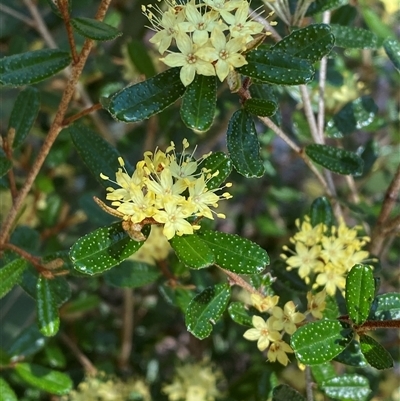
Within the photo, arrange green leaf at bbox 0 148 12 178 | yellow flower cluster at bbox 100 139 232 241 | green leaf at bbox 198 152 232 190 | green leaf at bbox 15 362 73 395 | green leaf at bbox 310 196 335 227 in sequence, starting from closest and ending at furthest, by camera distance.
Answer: yellow flower cluster at bbox 100 139 232 241
green leaf at bbox 198 152 232 190
green leaf at bbox 0 148 12 178
green leaf at bbox 310 196 335 227
green leaf at bbox 15 362 73 395

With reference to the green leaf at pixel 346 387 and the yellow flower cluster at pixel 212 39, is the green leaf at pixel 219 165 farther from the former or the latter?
the green leaf at pixel 346 387

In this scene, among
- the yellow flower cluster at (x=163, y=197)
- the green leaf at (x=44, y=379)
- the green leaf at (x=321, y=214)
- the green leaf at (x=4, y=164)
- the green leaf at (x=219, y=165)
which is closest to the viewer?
the yellow flower cluster at (x=163, y=197)

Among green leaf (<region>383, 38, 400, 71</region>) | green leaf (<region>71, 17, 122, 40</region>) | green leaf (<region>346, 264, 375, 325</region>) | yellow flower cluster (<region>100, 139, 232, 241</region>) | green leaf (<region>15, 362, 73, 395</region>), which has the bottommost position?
green leaf (<region>15, 362, 73, 395</region>)

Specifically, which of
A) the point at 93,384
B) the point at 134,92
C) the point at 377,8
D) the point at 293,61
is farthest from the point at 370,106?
the point at 93,384

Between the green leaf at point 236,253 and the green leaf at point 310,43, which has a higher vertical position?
the green leaf at point 310,43

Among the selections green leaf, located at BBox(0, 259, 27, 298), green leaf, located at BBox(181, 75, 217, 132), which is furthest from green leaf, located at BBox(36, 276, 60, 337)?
green leaf, located at BBox(181, 75, 217, 132)

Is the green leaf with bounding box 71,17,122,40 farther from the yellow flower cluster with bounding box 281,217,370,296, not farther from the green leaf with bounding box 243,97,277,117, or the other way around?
the yellow flower cluster with bounding box 281,217,370,296

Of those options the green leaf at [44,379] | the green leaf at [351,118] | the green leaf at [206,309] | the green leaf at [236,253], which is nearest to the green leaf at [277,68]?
the green leaf at [236,253]

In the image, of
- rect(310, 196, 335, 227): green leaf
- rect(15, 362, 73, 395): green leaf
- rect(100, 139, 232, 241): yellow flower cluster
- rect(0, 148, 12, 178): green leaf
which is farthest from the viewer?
rect(15, 362, 73, 395): green leaf
